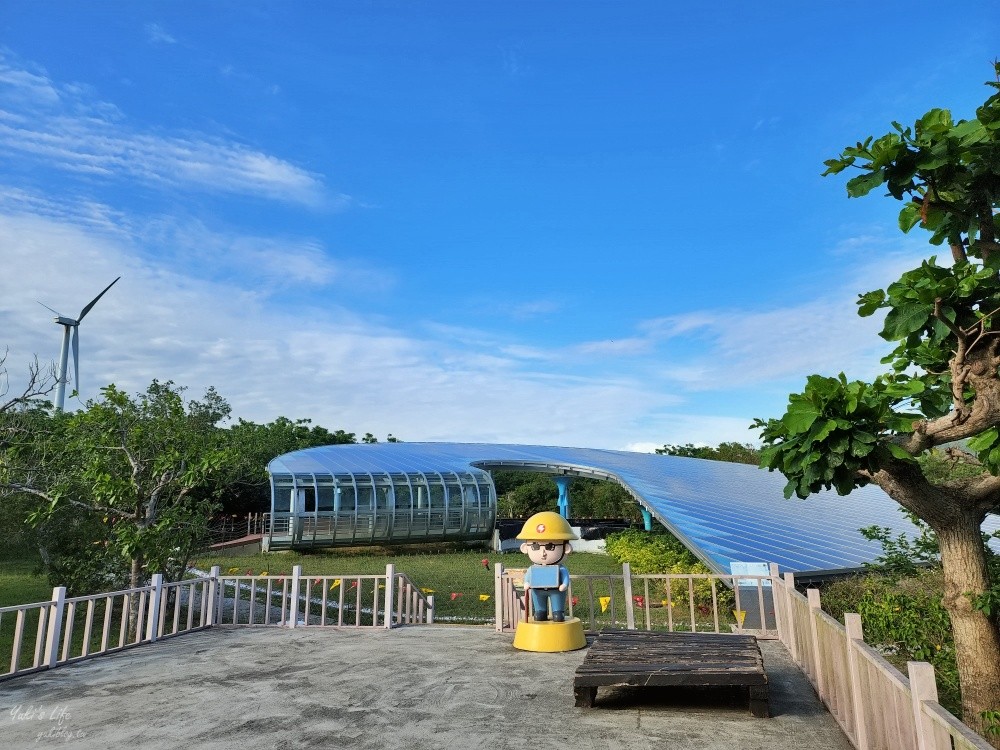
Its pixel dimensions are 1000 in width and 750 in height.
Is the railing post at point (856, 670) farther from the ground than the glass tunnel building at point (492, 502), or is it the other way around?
the glass tunnel building at point (492, 502)

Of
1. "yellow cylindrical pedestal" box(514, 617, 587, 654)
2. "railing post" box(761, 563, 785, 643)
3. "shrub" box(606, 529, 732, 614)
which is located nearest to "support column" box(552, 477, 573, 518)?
"shrub" box(606, 529, 732, 614)

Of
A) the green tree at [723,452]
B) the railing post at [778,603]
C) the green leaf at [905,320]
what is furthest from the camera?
the green tree at [723,452]

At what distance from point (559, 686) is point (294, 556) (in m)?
21.1

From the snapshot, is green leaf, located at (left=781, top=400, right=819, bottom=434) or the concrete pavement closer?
green leaf, located at (left=781, top=400, right=819, bottom=434)

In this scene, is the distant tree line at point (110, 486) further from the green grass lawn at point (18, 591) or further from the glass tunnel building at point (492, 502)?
the glass tunnel building at point (492, 502)

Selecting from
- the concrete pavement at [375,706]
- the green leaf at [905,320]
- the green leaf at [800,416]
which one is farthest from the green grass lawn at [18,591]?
the green leaf at [905,320]

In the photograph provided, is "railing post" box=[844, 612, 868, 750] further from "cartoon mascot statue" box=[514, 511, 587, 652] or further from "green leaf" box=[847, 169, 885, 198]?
"cartoon mascot statue" box=[514, 511, 587, 652]

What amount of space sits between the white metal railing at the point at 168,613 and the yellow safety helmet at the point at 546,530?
8.39 feet

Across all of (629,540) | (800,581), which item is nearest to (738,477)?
(629,540)

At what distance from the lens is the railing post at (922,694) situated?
3010mm

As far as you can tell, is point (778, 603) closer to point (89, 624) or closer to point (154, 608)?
point (89, 624)

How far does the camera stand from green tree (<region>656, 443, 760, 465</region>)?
53.7 metres

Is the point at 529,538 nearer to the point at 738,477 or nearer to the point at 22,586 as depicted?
the point at 22,586

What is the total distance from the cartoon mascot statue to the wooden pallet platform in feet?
4.89
